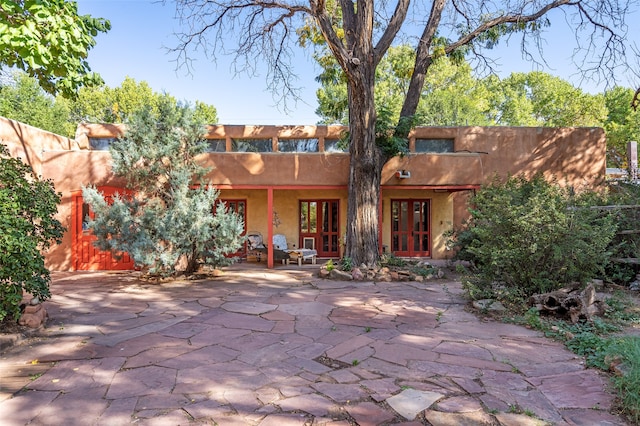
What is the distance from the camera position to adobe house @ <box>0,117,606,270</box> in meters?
10.7

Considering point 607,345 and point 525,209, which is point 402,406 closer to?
point 607,345

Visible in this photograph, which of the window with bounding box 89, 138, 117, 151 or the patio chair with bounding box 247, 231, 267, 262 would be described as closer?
the window with bounding box 89, 138, 117, 151

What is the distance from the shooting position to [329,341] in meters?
4.56

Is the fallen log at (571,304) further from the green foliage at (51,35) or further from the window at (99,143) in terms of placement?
the window at (99,143)

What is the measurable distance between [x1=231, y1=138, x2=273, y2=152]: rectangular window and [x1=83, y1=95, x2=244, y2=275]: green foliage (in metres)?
2.82

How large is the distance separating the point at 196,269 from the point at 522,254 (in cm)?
763

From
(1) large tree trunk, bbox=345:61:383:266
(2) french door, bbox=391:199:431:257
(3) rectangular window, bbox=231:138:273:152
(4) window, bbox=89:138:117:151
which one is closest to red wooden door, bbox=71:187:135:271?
(4) window, bbox=89:138:117:151

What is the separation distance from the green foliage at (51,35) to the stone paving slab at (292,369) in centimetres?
325

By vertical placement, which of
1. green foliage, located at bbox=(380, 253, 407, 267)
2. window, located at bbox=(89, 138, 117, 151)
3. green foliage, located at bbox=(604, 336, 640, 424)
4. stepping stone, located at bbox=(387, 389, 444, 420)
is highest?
window, located at bbox=(89, 138, 117, 151)

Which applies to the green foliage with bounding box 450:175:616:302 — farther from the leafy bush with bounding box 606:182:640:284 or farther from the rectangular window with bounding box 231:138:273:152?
the rectangular window with bounding box 231:138:273:152

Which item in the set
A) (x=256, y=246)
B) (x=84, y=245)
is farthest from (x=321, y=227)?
(x=84, y=245)

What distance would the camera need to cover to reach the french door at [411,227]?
46.1ft

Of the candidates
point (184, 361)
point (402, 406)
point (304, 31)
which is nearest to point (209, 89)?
point (304, 31)

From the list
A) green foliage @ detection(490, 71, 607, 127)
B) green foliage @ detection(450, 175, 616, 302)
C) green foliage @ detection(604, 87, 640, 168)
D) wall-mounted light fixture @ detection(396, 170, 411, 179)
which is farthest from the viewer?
green foliage @ detection(490, 71, 607, 127)
